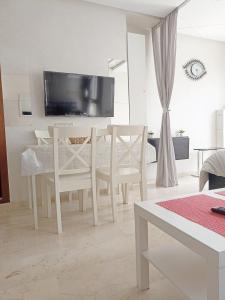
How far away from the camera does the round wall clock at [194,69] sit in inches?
166

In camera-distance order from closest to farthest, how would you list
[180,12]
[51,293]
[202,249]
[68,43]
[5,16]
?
[202,249]
[51,293]
[5,16]
[68,43]
[180,12]

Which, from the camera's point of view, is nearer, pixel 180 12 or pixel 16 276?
pixel 16 276

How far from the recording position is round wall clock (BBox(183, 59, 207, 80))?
13.8 feet

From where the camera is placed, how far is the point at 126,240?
74.2 inches

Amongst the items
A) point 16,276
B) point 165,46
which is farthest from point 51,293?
point 165,46

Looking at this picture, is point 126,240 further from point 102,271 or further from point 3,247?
point 3,247

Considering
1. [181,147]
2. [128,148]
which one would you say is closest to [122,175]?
[128,148]

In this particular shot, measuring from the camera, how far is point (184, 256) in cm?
124

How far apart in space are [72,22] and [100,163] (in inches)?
75.4

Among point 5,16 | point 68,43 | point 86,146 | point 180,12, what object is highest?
point 180,12

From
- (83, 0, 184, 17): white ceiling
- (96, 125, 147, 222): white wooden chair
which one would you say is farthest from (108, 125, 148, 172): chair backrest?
(83, 0, 184, 17): white ceiling

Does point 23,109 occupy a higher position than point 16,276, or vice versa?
point 23,109

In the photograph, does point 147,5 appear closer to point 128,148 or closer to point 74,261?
point 128,148

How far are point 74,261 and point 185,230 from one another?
3.19 feet
